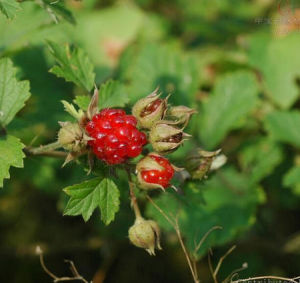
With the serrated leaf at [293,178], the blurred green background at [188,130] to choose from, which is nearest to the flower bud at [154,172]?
the blurred green background at [188,130]

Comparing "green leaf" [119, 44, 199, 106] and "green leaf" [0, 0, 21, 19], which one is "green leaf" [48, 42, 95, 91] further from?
"green leaf" [119, 44, 199, 106]

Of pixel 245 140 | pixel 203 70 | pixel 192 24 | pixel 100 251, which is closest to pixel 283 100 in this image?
pixel 245 140

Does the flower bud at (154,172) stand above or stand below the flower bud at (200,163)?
above

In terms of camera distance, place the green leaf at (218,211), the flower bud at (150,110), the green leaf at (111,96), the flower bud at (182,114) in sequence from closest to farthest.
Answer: the flower bud at (150,110), the flower bud at (182,114), the green leaf at (111,96), the green leaf at (218,211)

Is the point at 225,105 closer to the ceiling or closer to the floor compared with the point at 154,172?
closer to the floor

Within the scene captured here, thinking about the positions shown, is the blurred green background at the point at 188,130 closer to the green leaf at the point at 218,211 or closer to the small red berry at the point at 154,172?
the green leaf at the point at 218,211

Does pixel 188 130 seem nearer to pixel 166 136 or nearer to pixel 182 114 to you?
pixel 182 114

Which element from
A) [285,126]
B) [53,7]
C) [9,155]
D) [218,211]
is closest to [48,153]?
[9,155]
